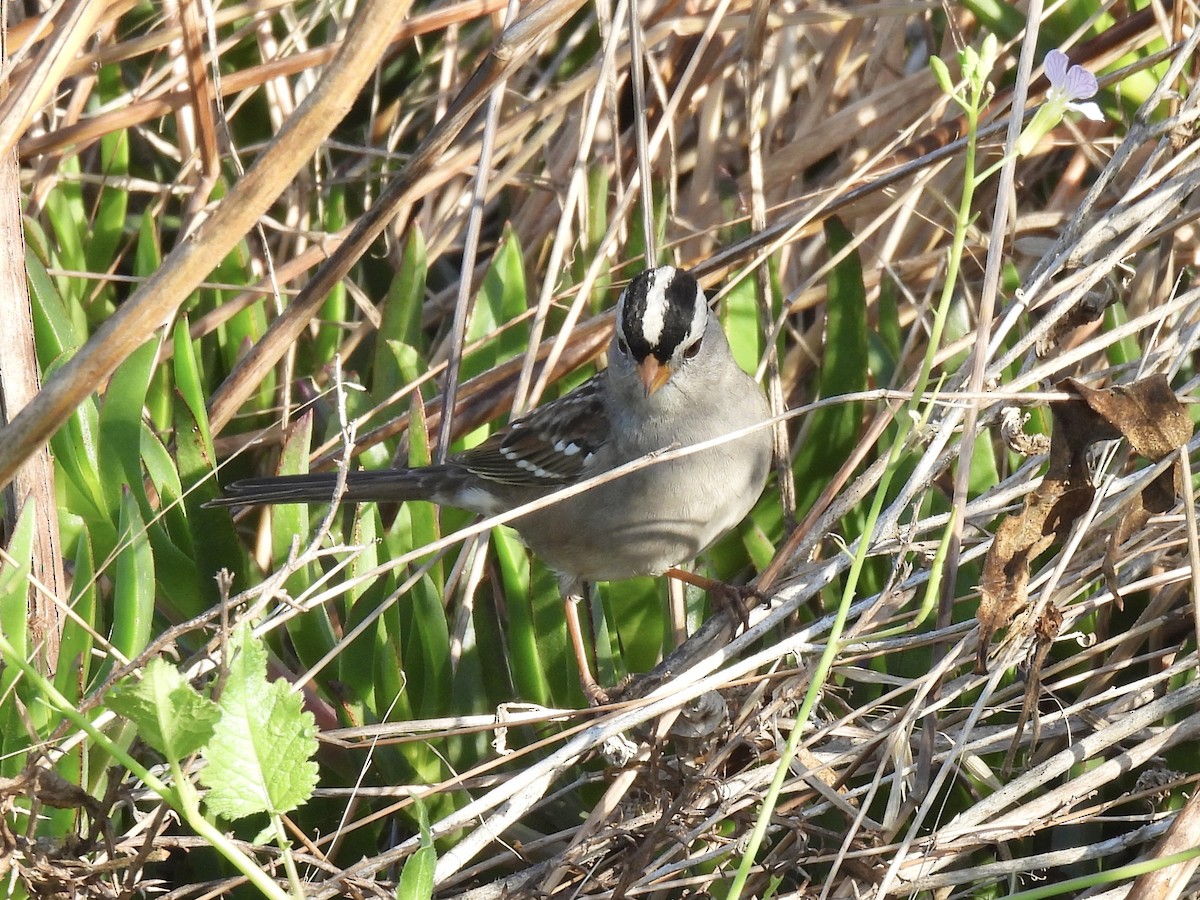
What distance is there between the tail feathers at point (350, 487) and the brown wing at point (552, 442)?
0.11 m

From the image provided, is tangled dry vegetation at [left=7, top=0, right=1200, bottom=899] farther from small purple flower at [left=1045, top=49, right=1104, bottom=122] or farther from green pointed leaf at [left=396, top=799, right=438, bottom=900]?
green pointed leaf at [left=396, top=799, right=438, bottom=900]

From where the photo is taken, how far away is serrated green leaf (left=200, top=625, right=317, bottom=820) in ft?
4.98

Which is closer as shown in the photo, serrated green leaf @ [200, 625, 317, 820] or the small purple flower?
serrated green leaf @ [200, 625, 317, 820]

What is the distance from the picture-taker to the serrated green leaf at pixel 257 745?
1.52m

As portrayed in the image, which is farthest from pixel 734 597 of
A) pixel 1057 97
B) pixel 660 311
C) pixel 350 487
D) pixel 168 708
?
pixel 168 708

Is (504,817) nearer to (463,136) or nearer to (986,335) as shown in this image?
(986,335)

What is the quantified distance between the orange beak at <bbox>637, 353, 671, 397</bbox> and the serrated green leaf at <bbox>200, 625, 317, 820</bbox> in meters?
1.46

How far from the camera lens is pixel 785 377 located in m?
3.56

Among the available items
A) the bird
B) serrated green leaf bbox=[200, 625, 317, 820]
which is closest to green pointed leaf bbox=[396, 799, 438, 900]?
serrated green leaf bbox=[200, 625, 317, 820]

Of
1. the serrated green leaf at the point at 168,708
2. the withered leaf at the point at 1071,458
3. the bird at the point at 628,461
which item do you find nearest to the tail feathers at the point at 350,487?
the bird at the point at 628,461

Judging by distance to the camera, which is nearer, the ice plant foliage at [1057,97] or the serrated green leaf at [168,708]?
the serrated green leaf at [168,708]

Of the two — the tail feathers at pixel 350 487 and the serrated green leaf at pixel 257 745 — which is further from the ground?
the serrated green leaf at pixel 257 745

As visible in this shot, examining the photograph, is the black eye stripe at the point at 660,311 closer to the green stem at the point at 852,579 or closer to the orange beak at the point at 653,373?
the orange beak at the point at 653,373

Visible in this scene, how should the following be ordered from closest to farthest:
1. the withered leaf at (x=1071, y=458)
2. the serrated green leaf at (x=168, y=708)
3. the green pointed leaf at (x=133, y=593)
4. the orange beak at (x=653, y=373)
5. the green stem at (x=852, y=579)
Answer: the serrated green leaf at (x=168, y=708) < the green stem at (x=852, y=579) < the withered leaf at (x=1071, y=458) < the green pointed leaf at (x=133, y=593) < the orange beak at (x=653, y=373)
